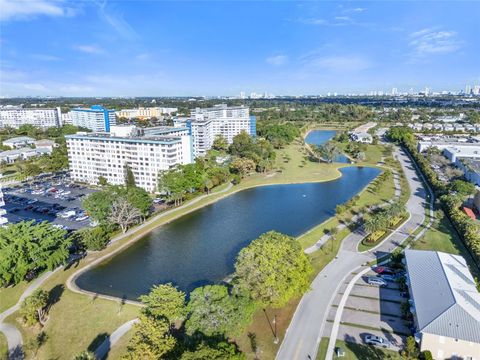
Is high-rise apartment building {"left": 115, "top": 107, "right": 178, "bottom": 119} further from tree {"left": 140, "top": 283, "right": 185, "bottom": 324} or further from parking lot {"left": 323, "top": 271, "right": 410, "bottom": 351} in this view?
parking lot {"left": 323, "top": 271, "right": 410, "bottom": 351}

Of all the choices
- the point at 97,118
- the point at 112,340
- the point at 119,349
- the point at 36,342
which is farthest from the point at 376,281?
the point at 97,118

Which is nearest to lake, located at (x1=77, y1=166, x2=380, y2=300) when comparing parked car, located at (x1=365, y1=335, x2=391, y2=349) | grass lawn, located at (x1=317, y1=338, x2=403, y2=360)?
grass lawn, located at (x1=317, y1=338, x2=403, y2=360)

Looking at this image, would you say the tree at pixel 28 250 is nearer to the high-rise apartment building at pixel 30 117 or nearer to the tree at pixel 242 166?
the tree at pixel 242 166

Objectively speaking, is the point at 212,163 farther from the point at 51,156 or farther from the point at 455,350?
the point at 455,350

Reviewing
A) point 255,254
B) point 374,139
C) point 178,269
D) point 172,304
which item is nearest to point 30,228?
point 178,269

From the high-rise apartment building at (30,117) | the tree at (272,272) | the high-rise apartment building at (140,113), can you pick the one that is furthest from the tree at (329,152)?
the high-rise apartment building at (30,117)

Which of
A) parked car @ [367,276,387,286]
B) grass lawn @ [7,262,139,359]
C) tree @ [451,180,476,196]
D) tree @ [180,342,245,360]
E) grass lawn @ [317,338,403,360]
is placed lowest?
grass lawn @ [7,262,139,359]

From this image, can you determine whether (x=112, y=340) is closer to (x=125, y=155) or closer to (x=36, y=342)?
(x=36, y=342)
